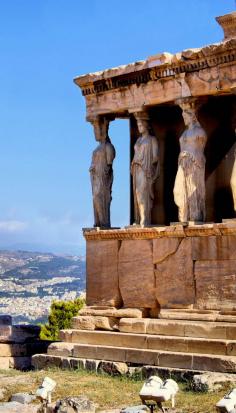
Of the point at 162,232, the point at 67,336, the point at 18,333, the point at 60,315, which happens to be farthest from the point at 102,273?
the point at 60,315

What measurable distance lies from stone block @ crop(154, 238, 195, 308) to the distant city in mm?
52390

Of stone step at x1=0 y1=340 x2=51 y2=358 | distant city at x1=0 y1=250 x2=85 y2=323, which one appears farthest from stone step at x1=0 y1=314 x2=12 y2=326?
distant city at x1=0 y1=250 x2=85 y2=323

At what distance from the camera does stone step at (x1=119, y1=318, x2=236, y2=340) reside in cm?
1353

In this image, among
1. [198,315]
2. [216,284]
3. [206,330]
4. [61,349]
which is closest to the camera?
[206,330]

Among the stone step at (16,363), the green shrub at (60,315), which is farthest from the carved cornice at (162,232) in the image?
the green shrub at (60,315)

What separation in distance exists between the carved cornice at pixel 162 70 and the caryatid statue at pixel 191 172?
2.06ft

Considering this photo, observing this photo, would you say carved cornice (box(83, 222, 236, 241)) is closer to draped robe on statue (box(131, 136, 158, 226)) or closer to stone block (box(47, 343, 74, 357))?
draped robe on statue (box(131, 136, 158, 226))

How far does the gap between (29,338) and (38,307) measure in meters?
58.2

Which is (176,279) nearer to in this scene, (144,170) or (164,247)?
(164,247)

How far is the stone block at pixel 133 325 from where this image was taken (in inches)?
575

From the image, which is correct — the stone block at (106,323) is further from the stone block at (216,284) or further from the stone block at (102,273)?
the stone block at (216,284)

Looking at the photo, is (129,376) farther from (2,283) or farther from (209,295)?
(2,283)

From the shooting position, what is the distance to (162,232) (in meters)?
14.7

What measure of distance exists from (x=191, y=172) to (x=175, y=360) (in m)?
3.15
